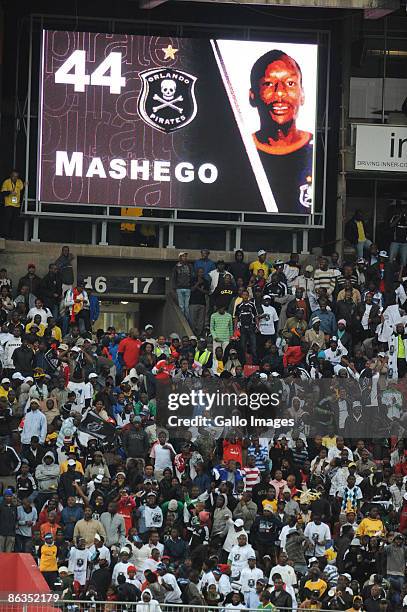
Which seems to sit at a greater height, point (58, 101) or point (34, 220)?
point (58, 101)

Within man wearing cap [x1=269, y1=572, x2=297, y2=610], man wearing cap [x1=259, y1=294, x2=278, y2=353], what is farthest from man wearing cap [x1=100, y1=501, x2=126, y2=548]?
man wearing cap [x1=259, y1=294, x2=278, y2=353]

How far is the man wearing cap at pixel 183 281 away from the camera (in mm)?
33312

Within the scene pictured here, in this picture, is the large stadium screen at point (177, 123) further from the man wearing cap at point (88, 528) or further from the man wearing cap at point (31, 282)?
the man wearing cap at point (88, 528)

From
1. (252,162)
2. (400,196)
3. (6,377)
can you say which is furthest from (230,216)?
(6,377)

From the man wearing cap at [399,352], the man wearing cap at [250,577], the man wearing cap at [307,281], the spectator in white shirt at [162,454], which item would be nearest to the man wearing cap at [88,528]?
the man wearing cap at [250,577]

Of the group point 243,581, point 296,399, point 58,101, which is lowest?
point 243,581

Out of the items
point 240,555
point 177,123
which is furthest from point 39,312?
point 240,555

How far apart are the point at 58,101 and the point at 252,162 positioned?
12.6 ft

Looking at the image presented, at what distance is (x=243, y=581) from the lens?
24094 millimetres

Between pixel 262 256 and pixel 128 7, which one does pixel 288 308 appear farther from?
pixel 128 7

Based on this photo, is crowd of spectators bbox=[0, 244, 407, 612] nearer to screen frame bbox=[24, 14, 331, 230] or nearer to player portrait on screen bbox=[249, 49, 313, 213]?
screen frame bbox=[24, 14, 331, 230]

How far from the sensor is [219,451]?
2741 centimetres

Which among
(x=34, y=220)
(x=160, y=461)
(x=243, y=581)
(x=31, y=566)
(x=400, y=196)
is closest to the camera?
(x=31, y=566)

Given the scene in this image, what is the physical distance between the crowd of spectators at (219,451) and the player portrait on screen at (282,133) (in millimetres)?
3446
